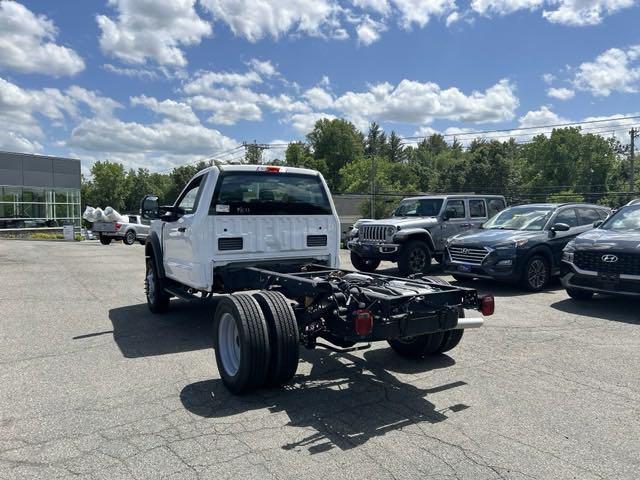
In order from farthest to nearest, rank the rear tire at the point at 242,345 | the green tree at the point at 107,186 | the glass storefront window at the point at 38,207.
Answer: the green tree at the point at 107,186 → the glass storefront window at the point at 38,207 → the rear tire at the point at 242,345

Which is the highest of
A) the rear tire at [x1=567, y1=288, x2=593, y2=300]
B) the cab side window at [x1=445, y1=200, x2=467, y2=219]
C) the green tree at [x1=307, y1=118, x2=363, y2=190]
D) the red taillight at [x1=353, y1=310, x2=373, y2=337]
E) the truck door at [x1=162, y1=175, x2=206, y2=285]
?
the green tree at [x1=307, y1=118, x2=363, y2=190]

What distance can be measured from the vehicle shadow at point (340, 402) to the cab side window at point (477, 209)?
893 cm

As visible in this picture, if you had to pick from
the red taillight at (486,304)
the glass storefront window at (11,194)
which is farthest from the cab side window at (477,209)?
the glass storefront window at (11,194)

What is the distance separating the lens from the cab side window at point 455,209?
13.3 metres

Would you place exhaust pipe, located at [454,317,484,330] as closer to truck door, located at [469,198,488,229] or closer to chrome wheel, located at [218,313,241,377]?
chrome wheel, located at [218,313,241,377]

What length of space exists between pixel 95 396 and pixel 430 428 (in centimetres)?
291

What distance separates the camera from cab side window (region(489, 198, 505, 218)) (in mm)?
14133

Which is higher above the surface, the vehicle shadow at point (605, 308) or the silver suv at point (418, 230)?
the silver suv at point (418, 230)

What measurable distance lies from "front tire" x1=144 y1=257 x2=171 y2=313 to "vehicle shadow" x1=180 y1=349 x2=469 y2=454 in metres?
3.44

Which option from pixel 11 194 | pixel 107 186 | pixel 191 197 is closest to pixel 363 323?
pixel 191 197

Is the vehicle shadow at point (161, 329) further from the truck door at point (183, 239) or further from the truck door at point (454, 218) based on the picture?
the truck door at point (454, 218)

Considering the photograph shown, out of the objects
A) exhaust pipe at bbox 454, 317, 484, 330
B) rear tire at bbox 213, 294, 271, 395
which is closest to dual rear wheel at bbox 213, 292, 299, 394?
rear tire at bbox 213, 294, 271, 395

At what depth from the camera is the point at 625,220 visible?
9156 millimetres

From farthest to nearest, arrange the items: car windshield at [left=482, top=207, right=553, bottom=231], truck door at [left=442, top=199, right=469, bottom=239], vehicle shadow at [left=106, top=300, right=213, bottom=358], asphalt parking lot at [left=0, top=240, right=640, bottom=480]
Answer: truck door at [left=442, top=199, right=469, bottom=239]
car windshield at [left=482, top=207, right=553, bottom=231]
vehicle shadow at [left=106, top=300, right=213, bottom=358]
asphalt parking lot at [left=0, top=240, right=640, bottom=480]
